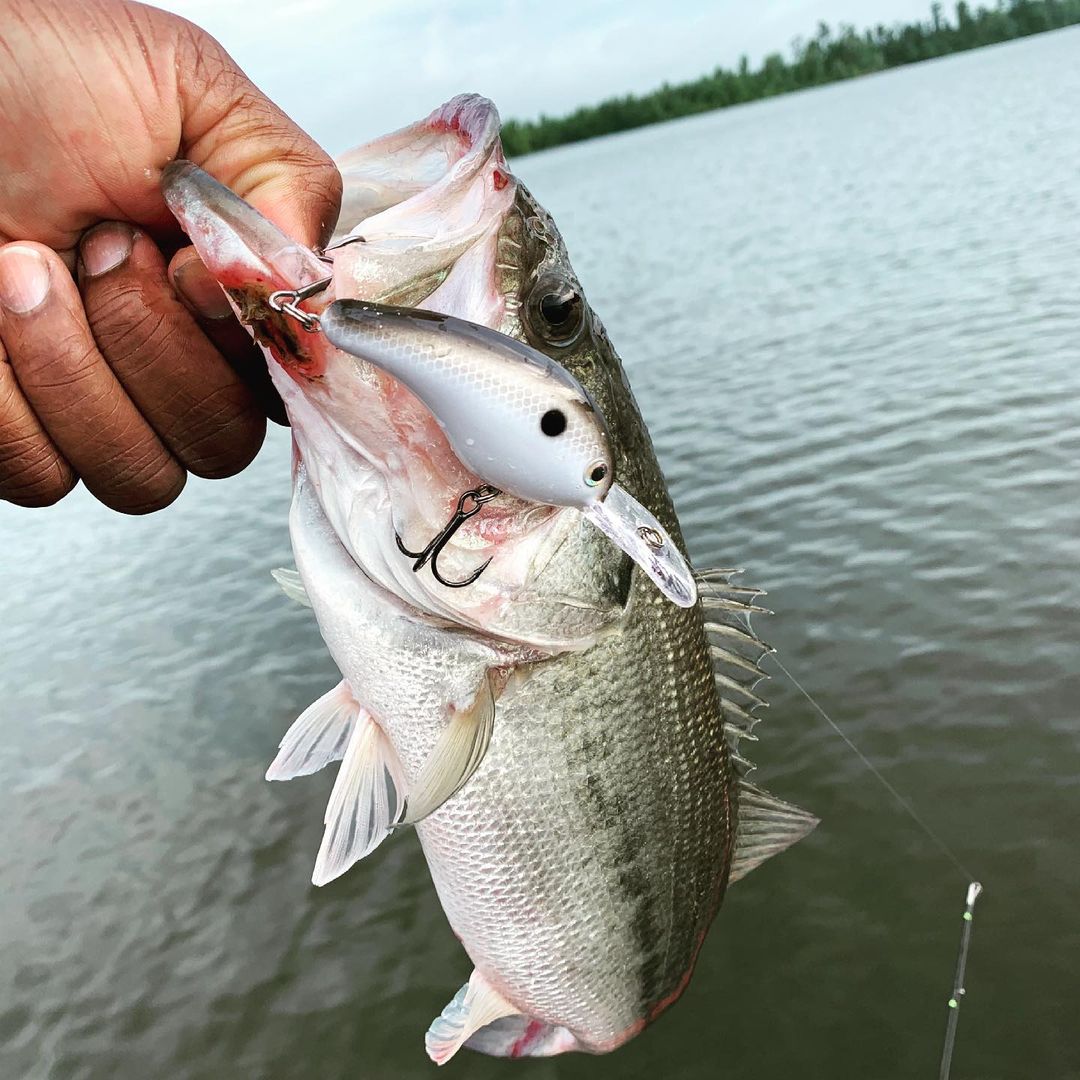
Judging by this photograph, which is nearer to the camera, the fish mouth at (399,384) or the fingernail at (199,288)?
the fish mouth at (399,384)

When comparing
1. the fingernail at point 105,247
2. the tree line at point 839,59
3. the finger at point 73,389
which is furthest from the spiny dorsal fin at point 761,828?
the tree line at point 839,59

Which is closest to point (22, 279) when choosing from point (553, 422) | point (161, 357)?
point (161, 357)

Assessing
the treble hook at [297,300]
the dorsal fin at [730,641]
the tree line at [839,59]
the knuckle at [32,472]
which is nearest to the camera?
the treble hook at [297,300]

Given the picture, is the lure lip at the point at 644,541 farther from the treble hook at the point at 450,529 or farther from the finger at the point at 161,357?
the finger at the point at 161,357

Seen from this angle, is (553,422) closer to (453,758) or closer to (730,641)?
(453,758)

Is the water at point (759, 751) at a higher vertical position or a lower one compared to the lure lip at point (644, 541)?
lower

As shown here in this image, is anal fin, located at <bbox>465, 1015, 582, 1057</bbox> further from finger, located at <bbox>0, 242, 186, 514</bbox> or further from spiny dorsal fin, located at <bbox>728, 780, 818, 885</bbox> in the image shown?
finger, located at <bbox>0, 242, 186, 514</bbox>
